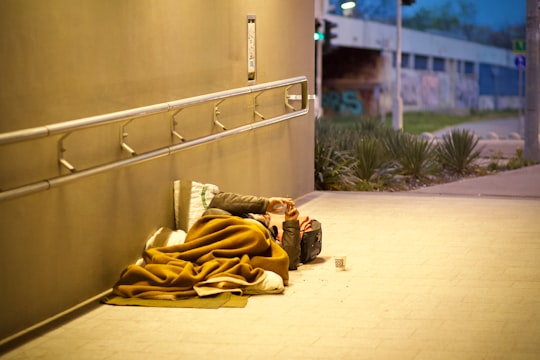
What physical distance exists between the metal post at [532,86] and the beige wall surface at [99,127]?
9242 mm

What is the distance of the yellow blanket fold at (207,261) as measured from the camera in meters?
6.83

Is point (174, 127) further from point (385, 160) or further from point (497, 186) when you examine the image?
point (385, 160)

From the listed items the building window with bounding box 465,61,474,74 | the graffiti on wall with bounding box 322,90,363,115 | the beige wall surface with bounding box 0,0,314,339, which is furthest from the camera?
the building window with bounding box 465,61,474,74

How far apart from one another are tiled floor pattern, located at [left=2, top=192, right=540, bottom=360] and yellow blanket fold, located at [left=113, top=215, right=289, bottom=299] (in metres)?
0.24

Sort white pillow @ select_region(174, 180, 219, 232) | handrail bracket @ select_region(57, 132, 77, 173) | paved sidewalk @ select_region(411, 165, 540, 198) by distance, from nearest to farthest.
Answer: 1. handrail bracket @ select_region(57, 132, 77, 173)
2. white pillow @ select_region(174, 180, 219, 232)
3. paved sidewalk @ select_region(411, 165, 540, 198)

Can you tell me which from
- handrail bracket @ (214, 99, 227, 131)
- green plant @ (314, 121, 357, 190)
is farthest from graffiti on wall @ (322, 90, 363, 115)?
handrail bracket @ (214, 99, 227, 131)

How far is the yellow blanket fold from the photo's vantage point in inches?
269

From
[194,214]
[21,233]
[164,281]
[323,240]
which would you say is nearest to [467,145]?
[323,240]

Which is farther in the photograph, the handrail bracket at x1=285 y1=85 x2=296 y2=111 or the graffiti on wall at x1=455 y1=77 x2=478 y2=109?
the graffiti on wall at x1=455 y1=77 x2=478 y2=109

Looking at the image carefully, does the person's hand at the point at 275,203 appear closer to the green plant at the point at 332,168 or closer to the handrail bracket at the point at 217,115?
the handrail bracket at the point at 217,115

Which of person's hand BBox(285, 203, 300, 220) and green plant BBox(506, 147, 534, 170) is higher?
person's hand BBox(285, 203, 300, 220)

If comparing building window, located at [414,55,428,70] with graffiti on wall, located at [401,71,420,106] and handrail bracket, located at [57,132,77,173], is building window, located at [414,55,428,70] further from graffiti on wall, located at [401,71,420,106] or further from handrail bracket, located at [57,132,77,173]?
handrail bracket, located at [57,132,77,173]

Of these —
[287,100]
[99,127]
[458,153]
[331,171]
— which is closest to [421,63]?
[458,153]

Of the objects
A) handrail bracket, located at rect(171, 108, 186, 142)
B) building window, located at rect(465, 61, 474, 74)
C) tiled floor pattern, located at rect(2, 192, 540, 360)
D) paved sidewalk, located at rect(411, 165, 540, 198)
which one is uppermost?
building window, located at rect(465, 61, 474, 74)
